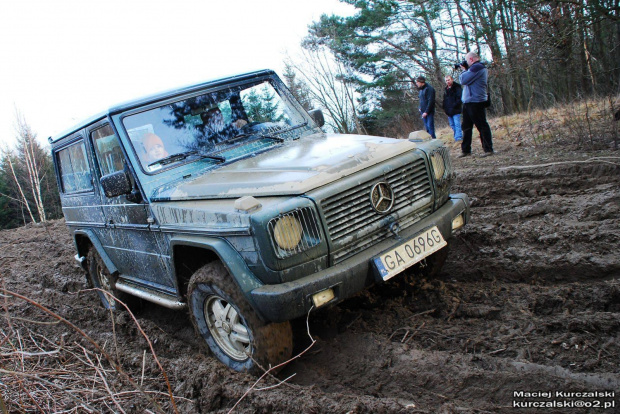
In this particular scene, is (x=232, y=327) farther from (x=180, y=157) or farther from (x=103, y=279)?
(x=103, y=279)

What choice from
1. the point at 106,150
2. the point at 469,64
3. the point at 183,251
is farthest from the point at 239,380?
the point at 469,64

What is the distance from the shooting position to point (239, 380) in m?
2.75

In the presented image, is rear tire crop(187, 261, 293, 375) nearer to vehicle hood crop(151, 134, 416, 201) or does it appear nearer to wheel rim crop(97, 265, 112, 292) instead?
vehicle hood crop(151, 134, 416, 201)

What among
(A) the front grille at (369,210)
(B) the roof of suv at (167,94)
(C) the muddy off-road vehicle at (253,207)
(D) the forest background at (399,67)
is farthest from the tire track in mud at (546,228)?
(D) the forest background at (399,67)

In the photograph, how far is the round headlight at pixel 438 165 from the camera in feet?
10.7

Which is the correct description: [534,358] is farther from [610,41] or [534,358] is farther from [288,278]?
[610,41]

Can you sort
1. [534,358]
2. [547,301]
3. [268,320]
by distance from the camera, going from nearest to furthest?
1. [534,358]
2. [268,320]
3. [547,301]

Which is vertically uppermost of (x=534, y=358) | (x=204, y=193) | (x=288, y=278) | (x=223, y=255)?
(x=204, y=193)

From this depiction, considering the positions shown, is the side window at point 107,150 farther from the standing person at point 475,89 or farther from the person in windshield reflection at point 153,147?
the standing person at point 475,89

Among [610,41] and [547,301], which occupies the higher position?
[610,41]

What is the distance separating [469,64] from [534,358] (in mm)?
6126

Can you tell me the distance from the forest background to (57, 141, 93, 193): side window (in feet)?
41.8

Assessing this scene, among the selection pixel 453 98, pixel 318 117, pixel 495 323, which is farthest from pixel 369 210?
pixel 453 98

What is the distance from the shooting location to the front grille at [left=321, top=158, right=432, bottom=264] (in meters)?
2.72
